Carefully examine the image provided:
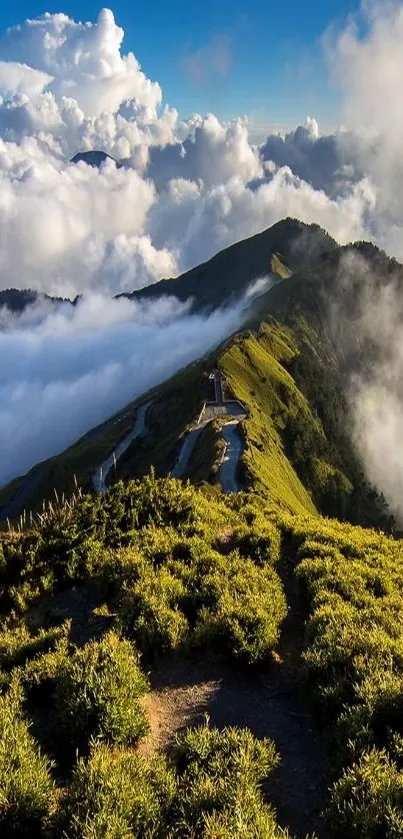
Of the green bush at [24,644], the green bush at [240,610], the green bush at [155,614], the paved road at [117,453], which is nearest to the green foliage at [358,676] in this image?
the green bush at [240,610]

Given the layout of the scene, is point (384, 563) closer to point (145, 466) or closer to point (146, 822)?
point (146, 822)

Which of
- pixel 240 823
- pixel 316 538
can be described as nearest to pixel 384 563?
pixel 316 538

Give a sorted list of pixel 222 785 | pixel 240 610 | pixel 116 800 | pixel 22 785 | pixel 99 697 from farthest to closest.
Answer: pixel 240 610, pixel 99 697, pixel 222 785, pixel 22 785, pixel 116 800

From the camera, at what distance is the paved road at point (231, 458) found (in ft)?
224

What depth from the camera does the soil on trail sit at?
10.1 meters

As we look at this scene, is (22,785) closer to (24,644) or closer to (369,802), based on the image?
(369,802)

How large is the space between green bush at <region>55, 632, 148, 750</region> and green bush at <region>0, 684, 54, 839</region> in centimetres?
83

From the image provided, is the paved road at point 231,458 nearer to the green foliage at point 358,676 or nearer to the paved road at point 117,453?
the paved road at point 117,453

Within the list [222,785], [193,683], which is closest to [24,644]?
[193,683]

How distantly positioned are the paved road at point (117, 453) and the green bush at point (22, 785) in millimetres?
83547

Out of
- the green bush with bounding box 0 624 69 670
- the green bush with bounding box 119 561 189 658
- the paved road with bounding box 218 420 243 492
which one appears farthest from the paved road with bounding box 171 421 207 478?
the green bush with bounding box 0 624 69 670

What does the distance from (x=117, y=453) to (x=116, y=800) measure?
146213mm

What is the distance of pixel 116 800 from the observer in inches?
340

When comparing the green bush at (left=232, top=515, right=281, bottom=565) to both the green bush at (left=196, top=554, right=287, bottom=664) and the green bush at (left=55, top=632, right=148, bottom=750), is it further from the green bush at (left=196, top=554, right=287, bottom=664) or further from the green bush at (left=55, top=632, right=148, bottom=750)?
the green bush at (left=55, top=632, right=148, bottom=750)
